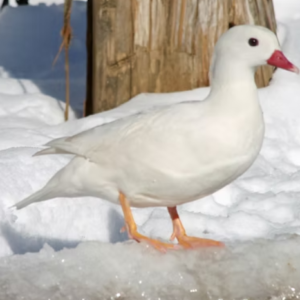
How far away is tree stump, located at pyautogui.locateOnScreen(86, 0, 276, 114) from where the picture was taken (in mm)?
6285

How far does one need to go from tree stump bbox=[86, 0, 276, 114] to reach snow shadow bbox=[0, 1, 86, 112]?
821 millimetres

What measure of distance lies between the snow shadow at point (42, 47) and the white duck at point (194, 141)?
3195 mm

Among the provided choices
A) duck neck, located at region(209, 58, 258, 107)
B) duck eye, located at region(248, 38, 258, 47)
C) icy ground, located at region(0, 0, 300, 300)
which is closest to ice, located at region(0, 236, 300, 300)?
icy ground, located at region(0, 0, 300, 300)

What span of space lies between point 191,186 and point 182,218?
119 cm

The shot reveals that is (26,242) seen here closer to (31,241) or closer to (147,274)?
(31,241)

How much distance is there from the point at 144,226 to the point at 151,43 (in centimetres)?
191

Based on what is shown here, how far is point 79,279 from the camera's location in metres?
3.91

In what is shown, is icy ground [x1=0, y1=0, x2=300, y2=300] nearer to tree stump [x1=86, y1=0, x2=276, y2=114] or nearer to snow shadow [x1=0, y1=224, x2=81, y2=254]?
snow shadow [x1=0, y1=224, x2=81, y2=254]

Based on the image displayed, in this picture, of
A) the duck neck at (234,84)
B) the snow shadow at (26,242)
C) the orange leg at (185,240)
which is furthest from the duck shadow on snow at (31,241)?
the duck neck at (234,84)

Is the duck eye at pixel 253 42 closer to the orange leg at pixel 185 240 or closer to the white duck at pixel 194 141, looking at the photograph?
the white duck at pixel 194 141

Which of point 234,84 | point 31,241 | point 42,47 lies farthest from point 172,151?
point 42,47

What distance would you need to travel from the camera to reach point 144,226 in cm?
492

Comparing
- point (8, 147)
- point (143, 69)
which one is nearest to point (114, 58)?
point (143, 69)

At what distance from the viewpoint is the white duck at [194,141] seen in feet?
12.3
